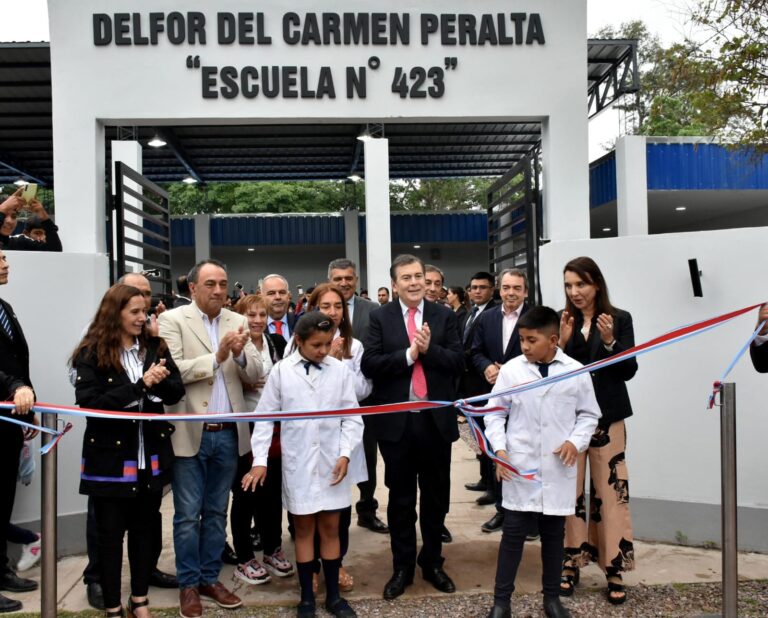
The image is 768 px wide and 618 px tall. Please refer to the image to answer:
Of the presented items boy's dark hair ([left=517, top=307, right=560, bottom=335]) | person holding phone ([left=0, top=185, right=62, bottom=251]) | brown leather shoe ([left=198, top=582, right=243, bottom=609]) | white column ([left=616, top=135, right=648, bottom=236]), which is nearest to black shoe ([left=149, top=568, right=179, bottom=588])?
brown leather shoe ([left=198, top=582, right=243, bottom=609])

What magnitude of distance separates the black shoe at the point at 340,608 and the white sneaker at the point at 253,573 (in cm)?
65

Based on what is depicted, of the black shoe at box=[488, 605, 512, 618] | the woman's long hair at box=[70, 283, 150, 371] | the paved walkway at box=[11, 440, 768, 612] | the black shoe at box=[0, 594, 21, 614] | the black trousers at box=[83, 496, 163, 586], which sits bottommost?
the paved walkway at box=[11, 440, 768, 612]

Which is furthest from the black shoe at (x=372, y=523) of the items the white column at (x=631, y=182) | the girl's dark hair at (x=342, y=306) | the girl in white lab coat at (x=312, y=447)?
the white column at (x=631, y=182)

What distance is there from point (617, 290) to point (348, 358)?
209 centimetres

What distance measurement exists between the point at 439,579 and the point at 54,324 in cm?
309

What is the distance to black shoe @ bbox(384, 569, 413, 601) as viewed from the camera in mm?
3961

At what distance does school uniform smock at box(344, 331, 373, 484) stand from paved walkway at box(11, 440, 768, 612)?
2.50ft

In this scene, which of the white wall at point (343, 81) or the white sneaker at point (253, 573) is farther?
the white wall at point (343, 81)

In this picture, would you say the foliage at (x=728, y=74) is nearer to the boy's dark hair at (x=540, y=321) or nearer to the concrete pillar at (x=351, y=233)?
the boy's dark hair at (x=540, y=321)

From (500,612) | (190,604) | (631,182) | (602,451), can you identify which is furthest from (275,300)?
(631,182)

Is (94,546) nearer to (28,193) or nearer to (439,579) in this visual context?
(439,579)

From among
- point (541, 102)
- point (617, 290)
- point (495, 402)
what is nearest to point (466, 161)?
point (541, 102)

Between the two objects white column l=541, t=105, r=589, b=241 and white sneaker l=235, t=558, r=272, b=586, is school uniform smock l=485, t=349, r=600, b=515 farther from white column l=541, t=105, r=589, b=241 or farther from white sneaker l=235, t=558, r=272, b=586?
white column l=541, t=105, r=589, b=241

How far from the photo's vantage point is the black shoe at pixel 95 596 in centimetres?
393
